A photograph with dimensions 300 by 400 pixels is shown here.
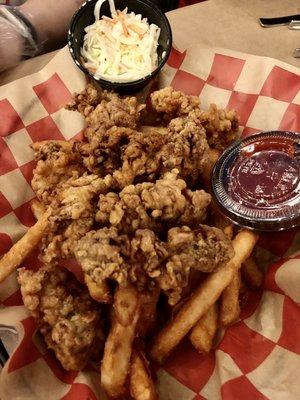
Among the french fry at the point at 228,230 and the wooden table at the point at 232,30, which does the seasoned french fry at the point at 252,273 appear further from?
the wooden table at the point at 232,30

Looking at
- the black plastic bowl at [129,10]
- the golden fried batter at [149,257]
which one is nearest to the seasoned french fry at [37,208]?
the golden fried batter at [149,257]

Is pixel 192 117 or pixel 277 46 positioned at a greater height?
pixel 192 117

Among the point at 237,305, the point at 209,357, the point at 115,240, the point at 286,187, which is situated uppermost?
the point at 115,240

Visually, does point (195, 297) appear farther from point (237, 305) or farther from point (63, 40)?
point (63, 40)

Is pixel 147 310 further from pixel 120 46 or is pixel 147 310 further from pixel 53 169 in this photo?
pixel 120 46

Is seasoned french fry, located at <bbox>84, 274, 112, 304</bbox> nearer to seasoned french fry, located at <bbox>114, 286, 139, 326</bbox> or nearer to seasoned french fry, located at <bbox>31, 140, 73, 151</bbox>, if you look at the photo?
seasoned french fry, located at <bbox>114, 286, 139, 326</bbox>

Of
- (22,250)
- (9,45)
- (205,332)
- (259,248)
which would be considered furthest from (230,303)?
(9,45)

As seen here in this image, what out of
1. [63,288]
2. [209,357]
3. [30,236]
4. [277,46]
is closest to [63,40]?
[277,46]
